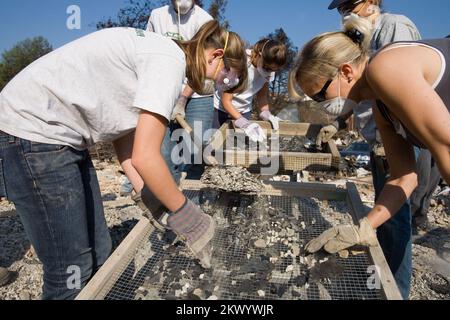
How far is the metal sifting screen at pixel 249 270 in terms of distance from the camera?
1.54 m

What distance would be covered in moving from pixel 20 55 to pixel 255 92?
1362cm

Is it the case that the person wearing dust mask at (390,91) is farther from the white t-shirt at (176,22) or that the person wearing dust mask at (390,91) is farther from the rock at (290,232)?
the white t-shirt at (176,22)

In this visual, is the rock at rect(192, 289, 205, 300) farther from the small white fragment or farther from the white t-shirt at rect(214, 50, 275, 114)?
the white t-shirt at rect(214, 50, 275, 114)

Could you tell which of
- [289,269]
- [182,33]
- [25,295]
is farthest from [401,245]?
[182,33]

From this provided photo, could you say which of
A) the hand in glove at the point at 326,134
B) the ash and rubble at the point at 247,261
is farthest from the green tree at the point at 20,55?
the hand in glove at the point at 326,134

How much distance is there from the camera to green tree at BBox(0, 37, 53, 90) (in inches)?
522

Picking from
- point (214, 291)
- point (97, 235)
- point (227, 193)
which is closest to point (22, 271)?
point (97, 235)

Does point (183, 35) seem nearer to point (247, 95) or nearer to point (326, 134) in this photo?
point (247, 95)

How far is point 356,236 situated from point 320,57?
88cm

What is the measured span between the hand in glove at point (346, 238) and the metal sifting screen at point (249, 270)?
0.06 meters

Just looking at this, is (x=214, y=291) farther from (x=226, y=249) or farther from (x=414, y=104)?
(x=414, y=104)

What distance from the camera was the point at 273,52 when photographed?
3.28 meters

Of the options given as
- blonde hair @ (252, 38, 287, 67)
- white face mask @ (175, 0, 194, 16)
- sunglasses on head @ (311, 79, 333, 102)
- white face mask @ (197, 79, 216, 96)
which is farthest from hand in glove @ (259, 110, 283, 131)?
white face mask @ (197, 79, 216, 96)

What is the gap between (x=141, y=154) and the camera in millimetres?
1306
